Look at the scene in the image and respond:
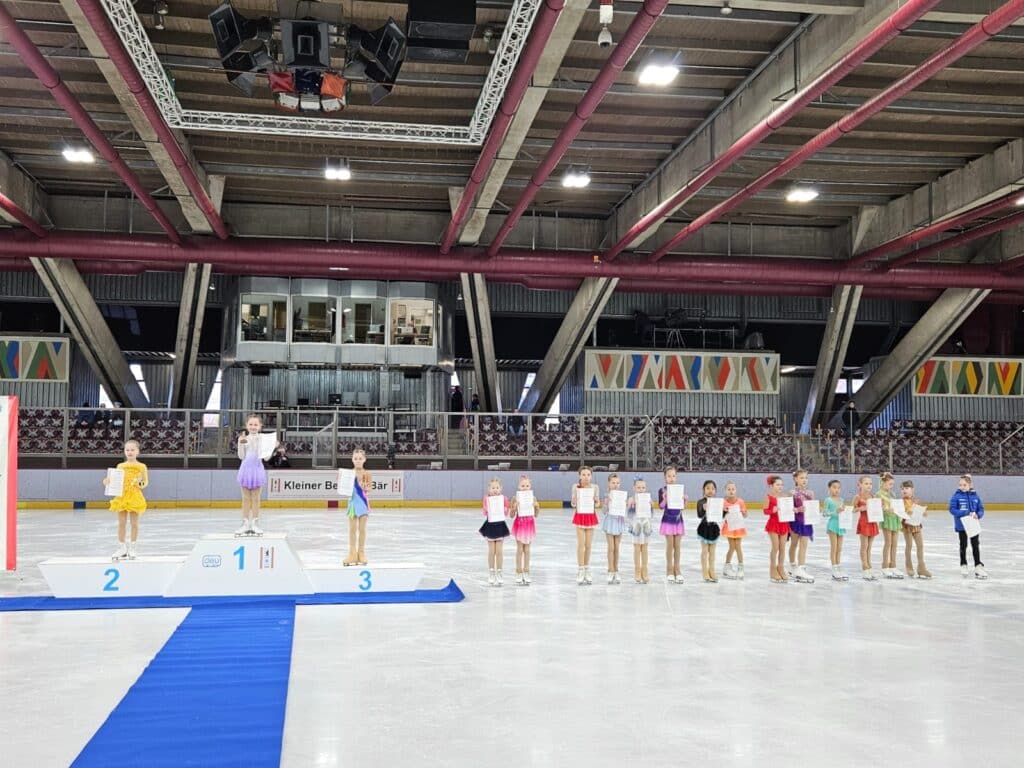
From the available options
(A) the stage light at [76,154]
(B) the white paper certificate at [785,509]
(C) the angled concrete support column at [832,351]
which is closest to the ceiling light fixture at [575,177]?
(C) the angled concrete support column at [832,351]

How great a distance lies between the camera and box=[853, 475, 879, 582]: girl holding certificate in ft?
38.5

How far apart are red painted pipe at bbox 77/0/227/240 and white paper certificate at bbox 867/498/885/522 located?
12.2m

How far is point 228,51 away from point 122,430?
46.0ft

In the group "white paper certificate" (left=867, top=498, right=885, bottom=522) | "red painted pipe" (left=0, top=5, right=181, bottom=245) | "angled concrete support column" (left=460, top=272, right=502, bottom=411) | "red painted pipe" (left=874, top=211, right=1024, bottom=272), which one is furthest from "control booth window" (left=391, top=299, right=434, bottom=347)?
"white paper certificate" (left=867, top=498, right=885, bottom=522)

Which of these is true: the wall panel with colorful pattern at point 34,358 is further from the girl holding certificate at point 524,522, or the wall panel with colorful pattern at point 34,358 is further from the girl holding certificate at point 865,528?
the girl holding certificate at point 865,528

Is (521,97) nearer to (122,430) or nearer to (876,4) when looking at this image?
(876,4)

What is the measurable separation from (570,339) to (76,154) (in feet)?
49.9

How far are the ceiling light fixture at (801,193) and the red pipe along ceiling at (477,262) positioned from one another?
302cm

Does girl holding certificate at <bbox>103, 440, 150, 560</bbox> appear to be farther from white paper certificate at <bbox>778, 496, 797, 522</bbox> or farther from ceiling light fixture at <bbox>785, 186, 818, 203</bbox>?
ceiling light fixture at <bbox>785, 186, 818, 203</bbox>

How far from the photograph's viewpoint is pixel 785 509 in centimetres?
1118

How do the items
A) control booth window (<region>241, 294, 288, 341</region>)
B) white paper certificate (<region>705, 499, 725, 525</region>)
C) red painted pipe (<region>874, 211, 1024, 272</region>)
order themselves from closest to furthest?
white paper certificate (<region>705, 499, 725, 525</region>) → red painted pipe (<region>874, 211, 1024, 272</region>) → control booth window (<region>241, 294, 288, 341</region>)

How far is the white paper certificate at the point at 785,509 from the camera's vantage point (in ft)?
36.6

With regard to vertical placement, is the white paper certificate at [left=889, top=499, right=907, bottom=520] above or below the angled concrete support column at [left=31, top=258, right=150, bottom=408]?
below

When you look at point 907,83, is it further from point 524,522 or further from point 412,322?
point 412,322
